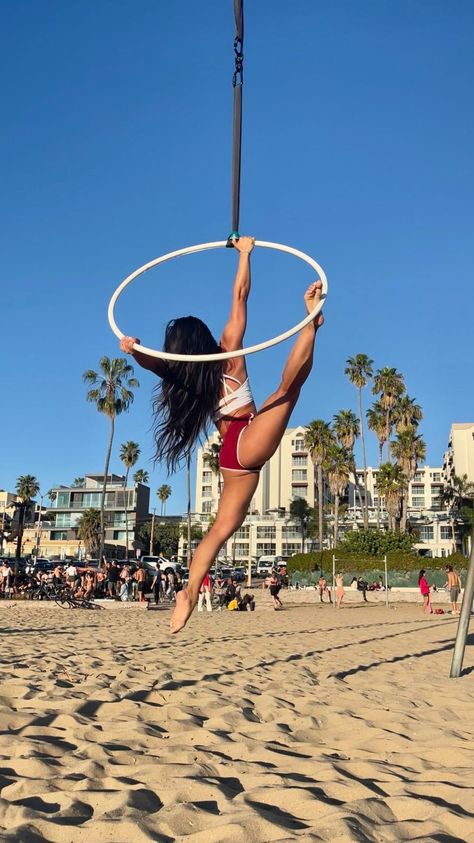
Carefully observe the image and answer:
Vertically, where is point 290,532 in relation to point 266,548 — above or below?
above

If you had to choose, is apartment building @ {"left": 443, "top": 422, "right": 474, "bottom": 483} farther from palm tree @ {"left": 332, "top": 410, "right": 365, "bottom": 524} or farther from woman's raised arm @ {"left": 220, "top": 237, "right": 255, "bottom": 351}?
woman's raised arm @ {"left": 220, "top": 237, "right": 255, "bottom": 351}

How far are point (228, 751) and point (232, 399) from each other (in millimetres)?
2106

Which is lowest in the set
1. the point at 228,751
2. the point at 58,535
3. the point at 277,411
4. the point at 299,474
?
the point at 228,751

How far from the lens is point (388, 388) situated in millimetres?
53844

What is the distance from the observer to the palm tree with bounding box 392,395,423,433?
54.3 metres

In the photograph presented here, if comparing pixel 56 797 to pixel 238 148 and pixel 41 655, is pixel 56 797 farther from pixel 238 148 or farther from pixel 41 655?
pixel 41 655

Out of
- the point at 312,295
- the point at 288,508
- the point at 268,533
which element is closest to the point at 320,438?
the point at 268,533

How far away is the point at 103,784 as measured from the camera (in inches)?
115

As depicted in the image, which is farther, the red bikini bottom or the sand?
the red bikini bottom

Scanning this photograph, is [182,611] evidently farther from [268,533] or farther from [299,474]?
[299,474]

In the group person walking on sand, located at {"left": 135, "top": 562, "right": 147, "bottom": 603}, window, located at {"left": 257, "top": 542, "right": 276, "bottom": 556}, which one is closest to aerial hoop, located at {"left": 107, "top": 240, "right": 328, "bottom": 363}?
person walking on sand, located at {"left": 135, "top": 562, "right": 147, "bottom": 603}

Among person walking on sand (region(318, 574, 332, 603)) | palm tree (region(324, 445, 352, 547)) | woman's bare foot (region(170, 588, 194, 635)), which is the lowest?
person walking on sand (region(318, 574, 332, 603))

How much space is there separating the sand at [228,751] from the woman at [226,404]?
2.85 ft

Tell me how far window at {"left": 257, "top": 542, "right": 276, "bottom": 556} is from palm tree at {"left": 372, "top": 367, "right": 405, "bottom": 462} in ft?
124
